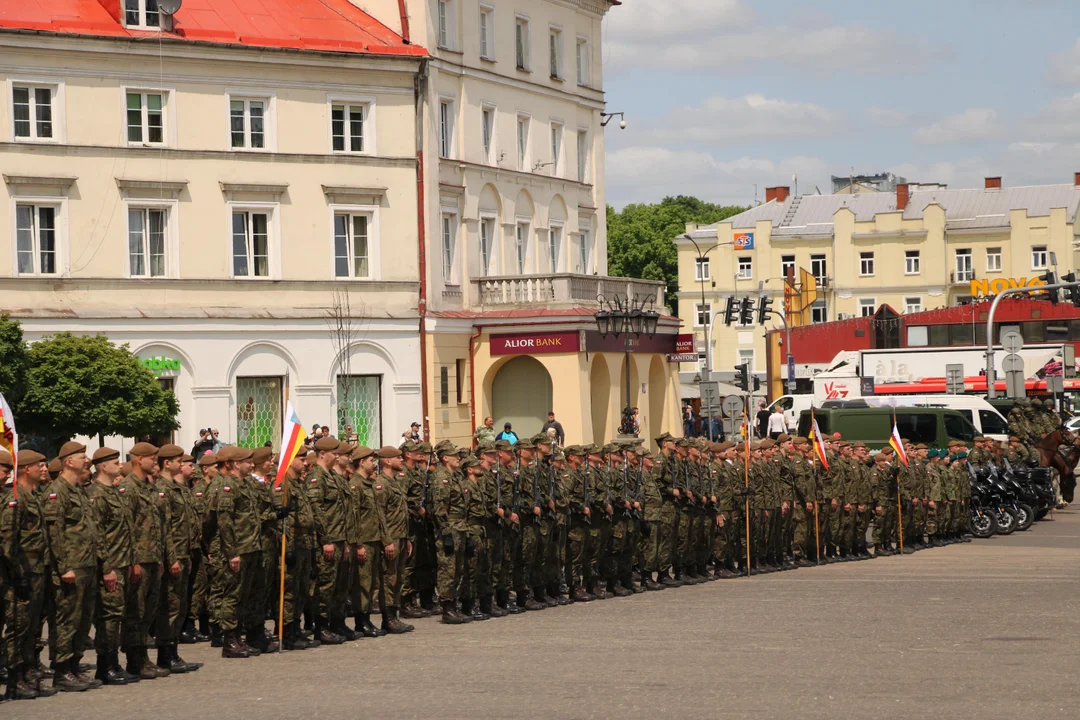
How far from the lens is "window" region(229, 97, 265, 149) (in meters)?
41.7

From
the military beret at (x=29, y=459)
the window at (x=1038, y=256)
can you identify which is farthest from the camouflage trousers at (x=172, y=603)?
the window at (x=1038, y=256)

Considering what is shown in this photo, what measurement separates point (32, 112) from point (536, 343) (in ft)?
44.9

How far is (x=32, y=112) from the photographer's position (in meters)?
39.4

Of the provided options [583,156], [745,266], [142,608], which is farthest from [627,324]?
[745,266]

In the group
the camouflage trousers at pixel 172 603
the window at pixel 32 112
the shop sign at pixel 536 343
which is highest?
the window at pixel 32 112

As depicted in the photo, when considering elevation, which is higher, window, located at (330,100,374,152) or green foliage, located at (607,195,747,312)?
green foliage, located at (607,195,747,312)

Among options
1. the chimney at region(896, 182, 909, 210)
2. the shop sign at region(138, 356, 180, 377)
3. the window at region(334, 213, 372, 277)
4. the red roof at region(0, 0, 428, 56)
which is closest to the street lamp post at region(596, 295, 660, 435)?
the window at region(334, 213, 372, 277)

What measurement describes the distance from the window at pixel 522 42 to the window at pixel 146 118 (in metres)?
11.5

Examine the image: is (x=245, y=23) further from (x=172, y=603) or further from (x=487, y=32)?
(x=172, y=603)

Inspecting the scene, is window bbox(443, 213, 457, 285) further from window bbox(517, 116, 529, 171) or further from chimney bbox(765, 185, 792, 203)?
chimney bbox(765, 185, 792, 203)

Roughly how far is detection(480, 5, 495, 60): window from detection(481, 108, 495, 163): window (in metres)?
1.45

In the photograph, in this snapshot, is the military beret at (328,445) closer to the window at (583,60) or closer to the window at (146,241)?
the window at (146,241)

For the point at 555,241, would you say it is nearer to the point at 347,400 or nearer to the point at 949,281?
the point at 347,400

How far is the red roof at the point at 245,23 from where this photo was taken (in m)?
39.7
